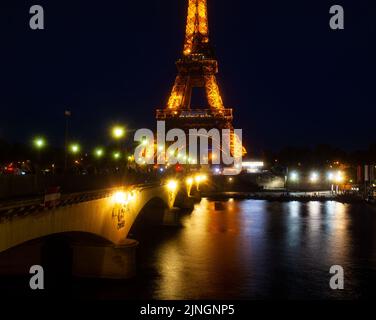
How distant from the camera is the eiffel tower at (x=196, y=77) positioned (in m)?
112

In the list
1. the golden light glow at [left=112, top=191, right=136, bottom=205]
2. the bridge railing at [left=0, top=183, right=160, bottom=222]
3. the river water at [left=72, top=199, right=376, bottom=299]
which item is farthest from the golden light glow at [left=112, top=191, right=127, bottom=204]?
the river water at [left=72, top=199, right=376, bottom=299]

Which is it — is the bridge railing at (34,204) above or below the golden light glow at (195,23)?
below

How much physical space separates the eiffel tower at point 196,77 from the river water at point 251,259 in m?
50.0

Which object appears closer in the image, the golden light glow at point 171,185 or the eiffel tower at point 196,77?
the golden light glow at point 171,185

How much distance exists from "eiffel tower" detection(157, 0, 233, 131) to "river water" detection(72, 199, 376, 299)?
50001 mm

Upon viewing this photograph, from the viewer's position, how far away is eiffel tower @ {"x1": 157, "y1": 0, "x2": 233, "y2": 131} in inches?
4402

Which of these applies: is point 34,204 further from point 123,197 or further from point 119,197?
point 123,197

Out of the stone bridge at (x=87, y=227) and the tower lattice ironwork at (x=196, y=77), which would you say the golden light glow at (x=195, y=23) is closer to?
the tower lattice ironwork at (x=196, y=77)

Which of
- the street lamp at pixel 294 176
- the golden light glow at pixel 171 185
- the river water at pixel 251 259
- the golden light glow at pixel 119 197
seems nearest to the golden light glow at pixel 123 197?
the golden light glow at pixel 119 197

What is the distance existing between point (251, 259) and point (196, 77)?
275 ft

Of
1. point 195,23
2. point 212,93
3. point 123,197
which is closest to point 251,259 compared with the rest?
point 123,197

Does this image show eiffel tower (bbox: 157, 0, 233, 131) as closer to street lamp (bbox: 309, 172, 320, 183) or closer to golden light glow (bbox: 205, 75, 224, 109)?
golden light glow (bbox: 205, 75, 224, 109)

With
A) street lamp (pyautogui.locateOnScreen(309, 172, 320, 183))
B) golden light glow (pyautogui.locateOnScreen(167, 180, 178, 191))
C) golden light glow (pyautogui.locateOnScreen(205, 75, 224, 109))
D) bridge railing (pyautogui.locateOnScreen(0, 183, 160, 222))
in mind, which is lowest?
street lamp (pyautogui.locateOnScreen(309, 172, 320, 183))
